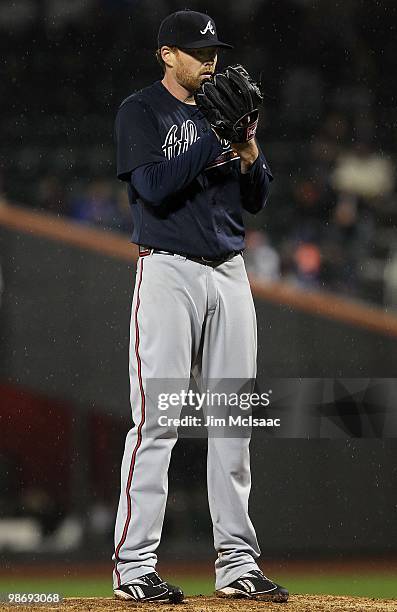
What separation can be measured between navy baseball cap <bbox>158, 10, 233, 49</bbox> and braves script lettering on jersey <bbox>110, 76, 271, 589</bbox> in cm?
14

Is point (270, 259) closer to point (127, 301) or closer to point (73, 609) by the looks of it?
point (127, 301)

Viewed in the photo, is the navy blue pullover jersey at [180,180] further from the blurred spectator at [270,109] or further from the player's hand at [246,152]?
the blurred spectator at [270,109]

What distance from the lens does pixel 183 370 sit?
2.14 metres

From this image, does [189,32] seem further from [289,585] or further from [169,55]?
[289,585]

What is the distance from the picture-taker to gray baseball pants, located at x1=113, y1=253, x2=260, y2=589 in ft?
6.89

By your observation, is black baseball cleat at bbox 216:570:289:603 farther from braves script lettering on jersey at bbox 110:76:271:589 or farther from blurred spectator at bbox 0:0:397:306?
blurred spectator at bbox 0:0:397:306

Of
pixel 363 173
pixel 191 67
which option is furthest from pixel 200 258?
pixel 363 173

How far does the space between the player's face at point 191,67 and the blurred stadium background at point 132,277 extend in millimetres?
1173

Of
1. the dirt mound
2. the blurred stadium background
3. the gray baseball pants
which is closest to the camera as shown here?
the dirt mound

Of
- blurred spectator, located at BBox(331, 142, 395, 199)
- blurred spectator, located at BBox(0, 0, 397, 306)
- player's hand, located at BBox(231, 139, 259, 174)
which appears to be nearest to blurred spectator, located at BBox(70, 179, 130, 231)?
blurred spectator, located at BBox(0, 0, 397, 306)

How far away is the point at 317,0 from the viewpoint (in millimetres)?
3668

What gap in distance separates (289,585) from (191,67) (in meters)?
1.61

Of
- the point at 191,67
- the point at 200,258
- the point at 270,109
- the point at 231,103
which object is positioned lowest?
the point at 200,258

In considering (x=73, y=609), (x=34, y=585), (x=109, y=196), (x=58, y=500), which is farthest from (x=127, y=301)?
(x=73, y=609)
